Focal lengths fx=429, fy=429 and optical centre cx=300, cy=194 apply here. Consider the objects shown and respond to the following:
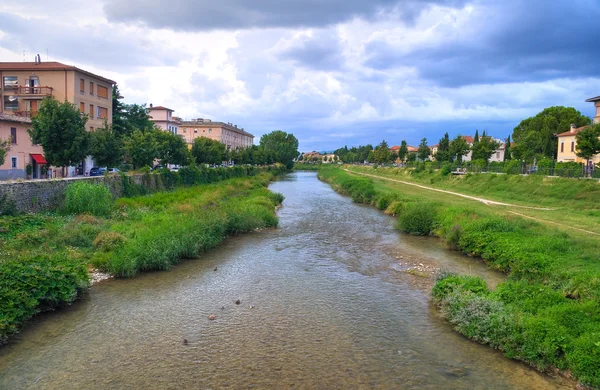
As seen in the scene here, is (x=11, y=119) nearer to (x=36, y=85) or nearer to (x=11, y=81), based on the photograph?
(x=36, y=85)

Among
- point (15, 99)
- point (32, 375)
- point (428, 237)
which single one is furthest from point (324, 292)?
point (15, 99)

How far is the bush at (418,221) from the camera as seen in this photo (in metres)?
26.3

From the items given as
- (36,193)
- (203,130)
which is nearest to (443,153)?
(203,130)

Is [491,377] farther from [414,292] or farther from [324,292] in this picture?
[324,292]

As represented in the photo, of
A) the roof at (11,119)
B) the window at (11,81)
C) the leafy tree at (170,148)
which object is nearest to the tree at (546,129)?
the leafy tree at (170,148)

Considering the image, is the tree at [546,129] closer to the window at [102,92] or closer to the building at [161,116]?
the window at [102,92]

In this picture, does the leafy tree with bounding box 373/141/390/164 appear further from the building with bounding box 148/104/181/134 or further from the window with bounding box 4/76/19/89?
the window with bounding box 4/76/19/89

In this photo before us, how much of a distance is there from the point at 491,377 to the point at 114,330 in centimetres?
969

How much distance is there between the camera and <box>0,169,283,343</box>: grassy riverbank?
12.1 meters

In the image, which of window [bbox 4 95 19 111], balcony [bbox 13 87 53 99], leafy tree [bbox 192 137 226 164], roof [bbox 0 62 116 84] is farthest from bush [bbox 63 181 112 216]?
leafy tree [bbox 192 137 226 164]

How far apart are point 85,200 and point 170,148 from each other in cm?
2456

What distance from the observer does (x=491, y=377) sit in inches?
383

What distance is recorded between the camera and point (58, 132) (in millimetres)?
28859

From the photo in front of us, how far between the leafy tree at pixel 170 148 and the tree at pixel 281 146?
69.5 meters
